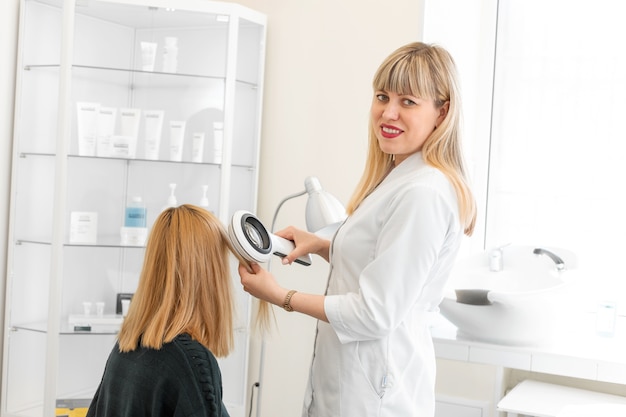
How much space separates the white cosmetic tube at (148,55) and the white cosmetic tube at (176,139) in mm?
240

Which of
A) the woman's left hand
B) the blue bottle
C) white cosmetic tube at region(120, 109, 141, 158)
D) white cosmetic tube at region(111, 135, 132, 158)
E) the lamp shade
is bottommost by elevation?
the woman's left hand

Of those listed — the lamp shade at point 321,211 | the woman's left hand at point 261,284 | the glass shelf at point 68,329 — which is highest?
the lamp shade at point 321,211

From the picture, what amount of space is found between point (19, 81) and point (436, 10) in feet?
5.47

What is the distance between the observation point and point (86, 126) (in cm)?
297

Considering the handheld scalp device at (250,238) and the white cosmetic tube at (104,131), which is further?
the white cosmetic tube at (104,131)

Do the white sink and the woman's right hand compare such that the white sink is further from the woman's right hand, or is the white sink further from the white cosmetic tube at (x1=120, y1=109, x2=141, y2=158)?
the white cosmetic tube at (x1=120, y1=109, x2=141, y2=158)

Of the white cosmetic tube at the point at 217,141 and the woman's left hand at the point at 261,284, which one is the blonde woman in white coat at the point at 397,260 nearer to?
the woman's left hand at the point at 261,284

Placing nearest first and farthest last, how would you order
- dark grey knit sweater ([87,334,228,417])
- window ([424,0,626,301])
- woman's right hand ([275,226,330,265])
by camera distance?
dark grey knit sweater ([87,334,228,417]) → woman's right hand ([275,226,330,265]) → window ([424,0,626,301])

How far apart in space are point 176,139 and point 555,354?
166 cm

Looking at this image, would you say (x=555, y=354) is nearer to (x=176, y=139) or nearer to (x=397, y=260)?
(x=397, y=260)

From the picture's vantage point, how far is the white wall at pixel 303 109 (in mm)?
2988

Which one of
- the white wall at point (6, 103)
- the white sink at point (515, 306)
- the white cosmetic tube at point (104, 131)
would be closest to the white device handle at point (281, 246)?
the white sink at point (515, 306)

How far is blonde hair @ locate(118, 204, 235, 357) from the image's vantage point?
154 centimetres

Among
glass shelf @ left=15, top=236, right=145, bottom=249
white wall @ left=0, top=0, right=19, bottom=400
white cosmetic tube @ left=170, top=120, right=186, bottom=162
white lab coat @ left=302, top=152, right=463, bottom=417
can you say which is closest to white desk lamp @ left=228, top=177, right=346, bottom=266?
white lab coat @ left=302, top=152, right=463, bottom=417
